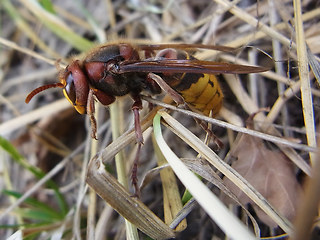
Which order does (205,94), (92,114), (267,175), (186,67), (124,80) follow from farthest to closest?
(124,80) → (205,94) → (92,114) → (267,175) → (186,67)

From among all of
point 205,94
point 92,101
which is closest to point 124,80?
point 92,101

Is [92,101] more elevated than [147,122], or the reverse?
[92,101]

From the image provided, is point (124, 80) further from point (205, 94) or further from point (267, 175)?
point (267, 175)

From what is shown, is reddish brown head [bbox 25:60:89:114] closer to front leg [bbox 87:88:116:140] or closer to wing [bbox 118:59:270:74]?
front leg [bbox 87:88:116:140]

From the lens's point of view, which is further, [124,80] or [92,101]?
[124,80]

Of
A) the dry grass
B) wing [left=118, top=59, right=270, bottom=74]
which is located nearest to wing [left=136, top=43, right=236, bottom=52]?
the dry grass

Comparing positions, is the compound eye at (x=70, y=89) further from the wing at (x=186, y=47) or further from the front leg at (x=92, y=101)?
the wing at (x=186, y=47)

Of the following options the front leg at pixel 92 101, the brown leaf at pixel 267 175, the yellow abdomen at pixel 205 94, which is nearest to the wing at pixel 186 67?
the front leg at pixel 92 101

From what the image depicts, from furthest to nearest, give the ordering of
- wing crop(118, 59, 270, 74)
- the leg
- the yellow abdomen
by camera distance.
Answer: the yellow abdomen < the leg < wing crop(118, 59, 270, 74)
